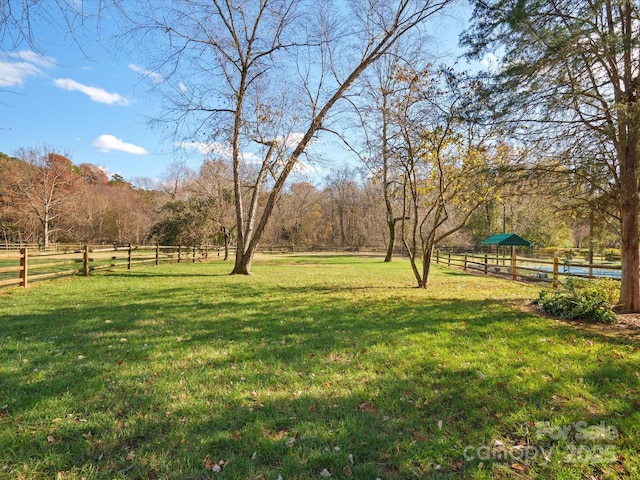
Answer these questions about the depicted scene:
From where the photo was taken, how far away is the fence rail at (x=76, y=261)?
9.20 metres

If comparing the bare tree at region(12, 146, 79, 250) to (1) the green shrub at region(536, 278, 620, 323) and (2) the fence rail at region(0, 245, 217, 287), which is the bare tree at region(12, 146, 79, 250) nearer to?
(2) the fence rail at region(0, 245, 217, 287)

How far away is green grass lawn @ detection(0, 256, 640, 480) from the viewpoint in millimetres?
→ 2262

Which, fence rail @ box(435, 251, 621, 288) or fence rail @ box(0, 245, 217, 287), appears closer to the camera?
fence rail @ box(0, 245, 217, 287)

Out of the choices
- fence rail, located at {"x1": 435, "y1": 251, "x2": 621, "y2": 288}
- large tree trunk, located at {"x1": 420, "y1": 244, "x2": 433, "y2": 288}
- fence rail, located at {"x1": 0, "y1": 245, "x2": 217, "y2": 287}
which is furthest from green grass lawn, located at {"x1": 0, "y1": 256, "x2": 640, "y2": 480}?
fence rail, located at {"x1": 435, "y1": 251, "x2": 621, "y2": 288}

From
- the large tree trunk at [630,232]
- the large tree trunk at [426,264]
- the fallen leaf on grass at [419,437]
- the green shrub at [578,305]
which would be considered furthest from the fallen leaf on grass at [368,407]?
the large tree trunk at [426,264]

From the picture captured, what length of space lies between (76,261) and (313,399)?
534 inches

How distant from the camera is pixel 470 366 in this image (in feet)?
12.6

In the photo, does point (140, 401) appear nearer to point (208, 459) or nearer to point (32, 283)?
point (208, 459)

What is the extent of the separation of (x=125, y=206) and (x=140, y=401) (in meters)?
53.2

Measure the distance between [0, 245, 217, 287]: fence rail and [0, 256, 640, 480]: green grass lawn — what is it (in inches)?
A: 167

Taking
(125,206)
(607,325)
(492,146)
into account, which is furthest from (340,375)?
(125,206)

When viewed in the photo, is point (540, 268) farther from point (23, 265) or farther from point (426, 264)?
point (23, 265)

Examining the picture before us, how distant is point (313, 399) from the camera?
3.10 meters

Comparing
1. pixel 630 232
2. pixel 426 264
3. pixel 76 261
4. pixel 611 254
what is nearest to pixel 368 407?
pixel 630 232
